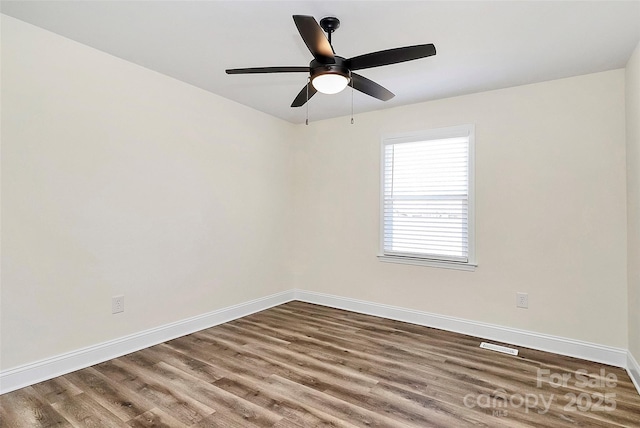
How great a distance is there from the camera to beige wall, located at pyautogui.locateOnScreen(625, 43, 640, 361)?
2.38 meters

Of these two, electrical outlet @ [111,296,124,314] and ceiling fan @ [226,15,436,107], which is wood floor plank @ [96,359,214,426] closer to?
electrical outlet @ [111,296,124,314]

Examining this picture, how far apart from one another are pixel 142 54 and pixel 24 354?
234 centimetres

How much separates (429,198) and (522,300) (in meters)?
1.30

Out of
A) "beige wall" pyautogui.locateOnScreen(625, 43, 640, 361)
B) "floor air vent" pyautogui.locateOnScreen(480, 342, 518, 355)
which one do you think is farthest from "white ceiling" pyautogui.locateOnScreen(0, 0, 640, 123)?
"floor air vent" pyautogui.locateOnScreen(480, 342, 518, 355)

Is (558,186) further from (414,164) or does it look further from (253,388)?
(253,388)

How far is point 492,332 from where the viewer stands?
323 centimetres

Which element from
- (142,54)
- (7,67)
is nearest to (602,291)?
(142,54)

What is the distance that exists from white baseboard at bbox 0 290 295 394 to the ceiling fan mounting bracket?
9.40ft

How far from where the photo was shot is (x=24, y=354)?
2250 millimetres

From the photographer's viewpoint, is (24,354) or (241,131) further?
(241,131)

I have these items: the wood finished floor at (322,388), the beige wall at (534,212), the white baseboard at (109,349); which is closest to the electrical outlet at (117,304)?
the white baseboard at (109,349)

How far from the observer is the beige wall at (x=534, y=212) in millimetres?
2762

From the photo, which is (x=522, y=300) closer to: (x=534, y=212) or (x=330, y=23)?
(x=534, y=212)

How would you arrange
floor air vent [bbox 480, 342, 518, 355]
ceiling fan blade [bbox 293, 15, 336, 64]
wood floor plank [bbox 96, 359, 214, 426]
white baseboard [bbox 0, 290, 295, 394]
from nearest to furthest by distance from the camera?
1. ceiling fan blade [bbox 293, 15, 336, 64]
2. wood floor plank [bbox 96, 359, 214, 426]
3. white baseboard [bbox 0, 290, 295, 394]
4. floor air vent [bbox 480, 342, 518, 355]
